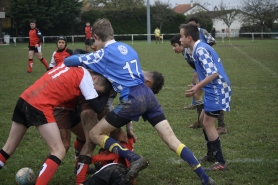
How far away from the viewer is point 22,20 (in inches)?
1837

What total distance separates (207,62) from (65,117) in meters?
1.96

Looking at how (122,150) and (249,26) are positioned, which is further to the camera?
(249,26)

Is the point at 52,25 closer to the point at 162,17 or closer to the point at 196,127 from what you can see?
the point at 162,17

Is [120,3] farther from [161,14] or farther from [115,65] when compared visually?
[115,65]

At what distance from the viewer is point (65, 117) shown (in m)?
5.09

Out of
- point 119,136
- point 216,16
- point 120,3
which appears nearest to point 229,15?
point 216,16

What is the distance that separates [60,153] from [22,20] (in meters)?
44.9

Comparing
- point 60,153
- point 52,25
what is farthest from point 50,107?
point 52,25

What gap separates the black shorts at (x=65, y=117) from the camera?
505cm

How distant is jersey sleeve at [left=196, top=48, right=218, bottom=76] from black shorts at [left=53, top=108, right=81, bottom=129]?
1754 mm

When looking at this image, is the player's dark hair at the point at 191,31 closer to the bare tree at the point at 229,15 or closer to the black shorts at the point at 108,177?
the black shorts at the point at 108,177

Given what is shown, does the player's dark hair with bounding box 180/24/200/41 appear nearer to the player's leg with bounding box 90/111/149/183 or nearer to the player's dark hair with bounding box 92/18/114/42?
the player's dark hair with bounding box 92/18/114/42

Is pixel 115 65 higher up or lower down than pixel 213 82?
higher up

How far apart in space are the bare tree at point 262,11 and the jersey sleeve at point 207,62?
50.0 m
